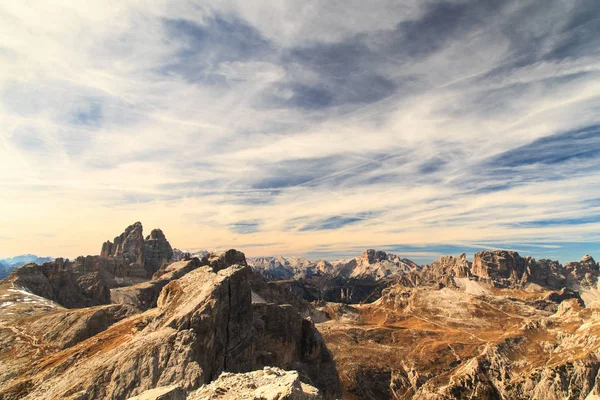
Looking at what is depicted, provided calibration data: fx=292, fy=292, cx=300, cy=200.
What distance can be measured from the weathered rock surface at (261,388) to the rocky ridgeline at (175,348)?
0.10 m

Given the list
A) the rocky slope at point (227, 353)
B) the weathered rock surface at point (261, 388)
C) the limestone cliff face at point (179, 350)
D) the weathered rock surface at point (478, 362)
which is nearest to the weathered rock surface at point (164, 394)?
the rocky slope at point (227, 353)

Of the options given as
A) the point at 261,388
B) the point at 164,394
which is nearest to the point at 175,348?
the point at 164,394

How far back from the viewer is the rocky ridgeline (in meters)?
30.0

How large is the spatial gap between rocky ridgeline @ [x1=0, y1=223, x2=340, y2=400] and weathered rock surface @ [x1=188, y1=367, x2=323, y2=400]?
10 centimetres

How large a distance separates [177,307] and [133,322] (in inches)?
434

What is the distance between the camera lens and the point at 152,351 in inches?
1297

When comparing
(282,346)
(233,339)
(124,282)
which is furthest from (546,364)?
(124,282)

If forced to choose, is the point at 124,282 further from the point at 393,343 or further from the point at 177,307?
the point at 177,307

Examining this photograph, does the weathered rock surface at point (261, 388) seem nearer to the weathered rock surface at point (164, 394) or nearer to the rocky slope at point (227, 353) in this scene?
the rocky slope at point (227, 353)

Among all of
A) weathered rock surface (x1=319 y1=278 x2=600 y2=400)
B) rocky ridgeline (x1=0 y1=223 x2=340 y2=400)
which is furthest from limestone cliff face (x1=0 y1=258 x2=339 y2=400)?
weathered rock surface (x1=319 y1=278 x2=600 y2=400)

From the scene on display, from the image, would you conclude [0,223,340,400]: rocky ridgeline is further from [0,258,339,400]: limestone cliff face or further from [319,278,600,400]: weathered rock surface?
[319,278,600,400]: weathered rock surface

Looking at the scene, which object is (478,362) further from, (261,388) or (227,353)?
(261,388)

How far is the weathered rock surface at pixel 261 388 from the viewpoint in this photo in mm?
17188

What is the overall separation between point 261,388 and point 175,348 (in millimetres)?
19299
